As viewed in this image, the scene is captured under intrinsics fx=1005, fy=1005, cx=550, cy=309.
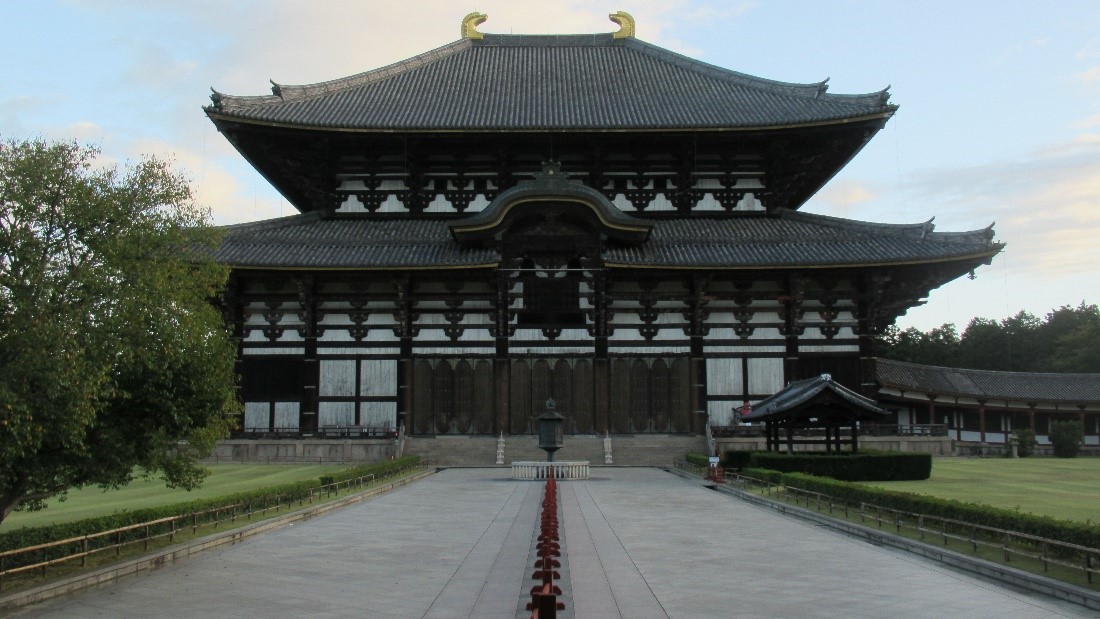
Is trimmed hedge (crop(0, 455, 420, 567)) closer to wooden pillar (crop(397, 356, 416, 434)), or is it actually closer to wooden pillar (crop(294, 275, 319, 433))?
wooden pillar (crop(397, 356, 416, 434))

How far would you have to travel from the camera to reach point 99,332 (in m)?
15.1

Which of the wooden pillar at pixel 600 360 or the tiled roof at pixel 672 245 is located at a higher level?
the tiled roof at pixel 672 245

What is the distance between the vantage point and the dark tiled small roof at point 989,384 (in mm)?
56406

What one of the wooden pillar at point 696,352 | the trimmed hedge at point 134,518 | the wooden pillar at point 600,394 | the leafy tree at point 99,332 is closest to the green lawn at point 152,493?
the trimmed hedge at point 134,518

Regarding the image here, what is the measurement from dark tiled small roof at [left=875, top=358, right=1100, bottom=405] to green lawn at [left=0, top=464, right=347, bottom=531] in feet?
106

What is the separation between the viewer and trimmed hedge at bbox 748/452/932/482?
3222 centimetres

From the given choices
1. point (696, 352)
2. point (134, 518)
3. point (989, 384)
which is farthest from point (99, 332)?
point (989, 384)

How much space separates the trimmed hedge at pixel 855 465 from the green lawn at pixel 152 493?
16023 millimetres

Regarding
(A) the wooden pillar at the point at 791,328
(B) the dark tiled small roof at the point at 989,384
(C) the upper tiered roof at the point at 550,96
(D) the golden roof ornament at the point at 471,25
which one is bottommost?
(B) the dark tiled small roof at the point at 989,384

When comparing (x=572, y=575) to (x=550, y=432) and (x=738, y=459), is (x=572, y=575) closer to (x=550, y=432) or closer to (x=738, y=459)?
(x=738, y=459)

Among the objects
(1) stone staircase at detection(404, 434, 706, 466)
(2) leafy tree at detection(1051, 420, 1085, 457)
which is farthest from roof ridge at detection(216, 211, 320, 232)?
(2) leafy tree at detection(1051, 420, 1085, 457)

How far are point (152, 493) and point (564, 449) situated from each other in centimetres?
1908

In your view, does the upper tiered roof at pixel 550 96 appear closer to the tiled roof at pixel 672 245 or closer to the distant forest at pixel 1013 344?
the tiled roof at pixel 672 245

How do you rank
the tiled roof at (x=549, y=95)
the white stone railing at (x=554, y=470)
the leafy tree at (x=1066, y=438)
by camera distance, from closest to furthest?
the white stone railing at (x=554, y=470)
the tiled roof at (x=549, y=95)
the leafy tree at (x=1066, y=438)
